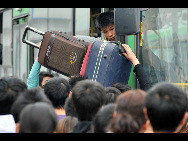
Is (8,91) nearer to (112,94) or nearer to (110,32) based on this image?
(112,94)

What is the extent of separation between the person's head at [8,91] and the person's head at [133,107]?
104 centimetres

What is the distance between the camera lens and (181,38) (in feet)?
9.73

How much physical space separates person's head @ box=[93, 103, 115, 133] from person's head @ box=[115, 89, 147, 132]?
7.5 inches

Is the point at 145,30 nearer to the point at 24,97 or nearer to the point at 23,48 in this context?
the point at 24,97

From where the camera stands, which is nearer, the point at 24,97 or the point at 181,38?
the point at 24,97

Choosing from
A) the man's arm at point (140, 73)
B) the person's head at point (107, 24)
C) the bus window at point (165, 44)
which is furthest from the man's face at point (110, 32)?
the man's arm at point (140, 73)

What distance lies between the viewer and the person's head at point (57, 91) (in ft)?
8.86

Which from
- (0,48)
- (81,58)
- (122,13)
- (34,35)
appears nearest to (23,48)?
(34,35)

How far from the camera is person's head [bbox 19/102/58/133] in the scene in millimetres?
1311

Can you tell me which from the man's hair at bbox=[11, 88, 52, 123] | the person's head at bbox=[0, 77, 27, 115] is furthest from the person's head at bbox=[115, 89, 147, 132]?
the person's head at bbox=[0, 77, 27, 115]

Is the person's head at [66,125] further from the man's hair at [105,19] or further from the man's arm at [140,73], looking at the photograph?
the man's hair at [105,19]

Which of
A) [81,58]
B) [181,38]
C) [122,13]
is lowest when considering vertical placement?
[81,58]
